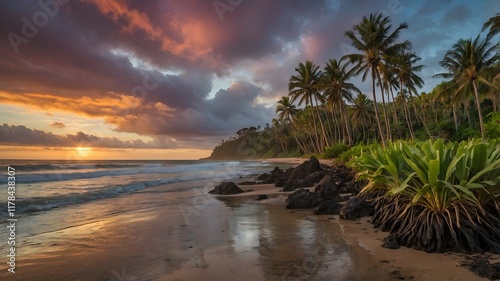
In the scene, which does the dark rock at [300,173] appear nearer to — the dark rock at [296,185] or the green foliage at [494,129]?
the dark rock at [296,185]

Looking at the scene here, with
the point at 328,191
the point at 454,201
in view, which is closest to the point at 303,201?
the point at 328,191

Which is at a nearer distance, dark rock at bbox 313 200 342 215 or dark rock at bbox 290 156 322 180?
dark rock at bbox 313 200 342 215

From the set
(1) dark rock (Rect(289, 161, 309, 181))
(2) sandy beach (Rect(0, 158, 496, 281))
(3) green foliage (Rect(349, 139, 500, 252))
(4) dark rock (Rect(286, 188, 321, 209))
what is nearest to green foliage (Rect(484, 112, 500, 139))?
(1) dark rock (Rect(289, 161, 309, 181))

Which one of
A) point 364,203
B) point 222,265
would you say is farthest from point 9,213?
point 364,203

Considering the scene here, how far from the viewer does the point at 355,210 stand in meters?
7.16

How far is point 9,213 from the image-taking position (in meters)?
9.56

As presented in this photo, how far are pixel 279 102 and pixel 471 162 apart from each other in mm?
57025

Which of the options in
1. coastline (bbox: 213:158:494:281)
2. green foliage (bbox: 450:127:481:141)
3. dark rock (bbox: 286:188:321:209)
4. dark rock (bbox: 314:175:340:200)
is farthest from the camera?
green foliage (bbox: 450:127:481:141)

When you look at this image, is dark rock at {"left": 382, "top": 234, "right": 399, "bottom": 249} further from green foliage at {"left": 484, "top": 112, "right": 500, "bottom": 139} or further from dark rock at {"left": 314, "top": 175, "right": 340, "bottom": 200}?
green foliage at {"left": 484, "top": 112, "right": 500, "bottom": 139}

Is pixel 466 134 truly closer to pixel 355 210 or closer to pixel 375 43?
pixel 375 43
